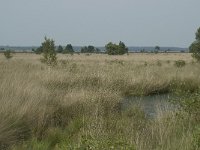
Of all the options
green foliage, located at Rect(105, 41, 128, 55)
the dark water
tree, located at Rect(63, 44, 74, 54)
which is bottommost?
tree, located at Rect(63, 44, 74, 54)

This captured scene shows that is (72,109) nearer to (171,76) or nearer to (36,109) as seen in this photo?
(36,109)

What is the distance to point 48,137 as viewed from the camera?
788 centimetres

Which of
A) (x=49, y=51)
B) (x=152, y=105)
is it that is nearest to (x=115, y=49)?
(x=49, y=51)

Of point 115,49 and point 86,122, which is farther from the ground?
point 86,122

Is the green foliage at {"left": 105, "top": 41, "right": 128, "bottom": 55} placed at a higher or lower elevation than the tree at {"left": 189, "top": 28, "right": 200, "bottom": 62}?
lower

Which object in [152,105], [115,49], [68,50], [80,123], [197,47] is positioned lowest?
[68,50]

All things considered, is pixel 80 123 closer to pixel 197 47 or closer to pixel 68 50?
pixel 197 47

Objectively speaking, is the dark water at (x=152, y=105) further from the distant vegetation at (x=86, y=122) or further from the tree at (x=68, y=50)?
the tree at (x=68, y=50)

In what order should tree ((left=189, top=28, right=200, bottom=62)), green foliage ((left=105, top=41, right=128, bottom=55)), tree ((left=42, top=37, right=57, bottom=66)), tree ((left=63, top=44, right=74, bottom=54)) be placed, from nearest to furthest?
tree ((left=42, top=37, right=57, bottom=66)) < tree ((left=189, top=28, right=200, bottom=62)) < green foliage ((left=105, top=41, right=128, bottom=55)) < tree ((left=63, top=44, right=74, bottom=54))

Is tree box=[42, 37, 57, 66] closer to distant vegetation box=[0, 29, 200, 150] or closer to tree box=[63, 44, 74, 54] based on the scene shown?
distant vegetation box=[0, 29, 200, 150]

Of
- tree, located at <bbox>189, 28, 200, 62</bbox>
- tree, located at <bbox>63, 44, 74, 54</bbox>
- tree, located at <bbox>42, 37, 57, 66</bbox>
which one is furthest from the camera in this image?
tree, located at <bbox>63, 44, 74, 54</bbox>

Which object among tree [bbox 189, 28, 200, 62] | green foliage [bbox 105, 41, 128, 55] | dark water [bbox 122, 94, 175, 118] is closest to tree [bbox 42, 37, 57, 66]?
dark water [bbox 122, 94, 175, 118]

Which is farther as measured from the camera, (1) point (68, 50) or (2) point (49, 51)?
(1) point (68, 50)

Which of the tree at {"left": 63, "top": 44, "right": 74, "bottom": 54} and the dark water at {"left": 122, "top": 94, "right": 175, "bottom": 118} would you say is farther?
the tree at {"left": 63, "top": 44, "right": 74, "bottom": 54}
